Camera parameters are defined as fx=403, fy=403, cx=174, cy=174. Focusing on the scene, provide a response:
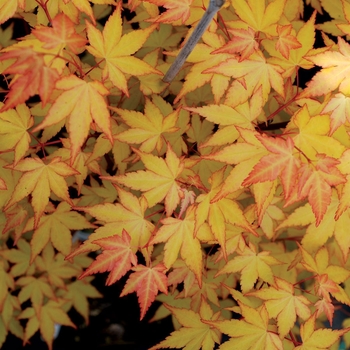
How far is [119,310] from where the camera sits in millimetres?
2172

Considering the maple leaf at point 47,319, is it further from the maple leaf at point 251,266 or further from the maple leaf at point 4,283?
the maple leaf at point 251,266

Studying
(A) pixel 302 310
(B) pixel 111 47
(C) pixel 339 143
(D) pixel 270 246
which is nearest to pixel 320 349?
(A) pixel 302 310

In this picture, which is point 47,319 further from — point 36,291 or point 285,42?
point 285,42

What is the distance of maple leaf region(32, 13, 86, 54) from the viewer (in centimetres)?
84

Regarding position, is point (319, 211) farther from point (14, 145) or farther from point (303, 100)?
point (14, 145)

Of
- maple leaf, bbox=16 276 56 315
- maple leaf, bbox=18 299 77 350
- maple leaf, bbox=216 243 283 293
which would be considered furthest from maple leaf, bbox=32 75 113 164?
maple leaf, bbox=18 299 77 350

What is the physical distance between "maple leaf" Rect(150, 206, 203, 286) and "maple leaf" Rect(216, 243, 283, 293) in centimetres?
22

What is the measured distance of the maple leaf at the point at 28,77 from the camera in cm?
76

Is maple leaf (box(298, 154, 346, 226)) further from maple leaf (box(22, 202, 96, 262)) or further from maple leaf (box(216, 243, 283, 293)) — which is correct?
maple leaf (box(22, 202, 96, 262))

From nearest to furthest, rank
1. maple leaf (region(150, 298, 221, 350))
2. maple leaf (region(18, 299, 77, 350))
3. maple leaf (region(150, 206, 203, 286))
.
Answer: maple leaf (region(150, 206, 203, 286)) → maple leaf (region(150, 298, 221, 350)) → maple leaf (region(18, 299, 77, 350))

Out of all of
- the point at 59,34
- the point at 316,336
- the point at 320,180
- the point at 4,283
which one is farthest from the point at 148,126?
the point at 4,283

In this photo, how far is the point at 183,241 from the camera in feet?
3.58

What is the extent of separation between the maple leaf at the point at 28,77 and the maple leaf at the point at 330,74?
2.00 feet

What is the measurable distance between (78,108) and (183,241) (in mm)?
449
